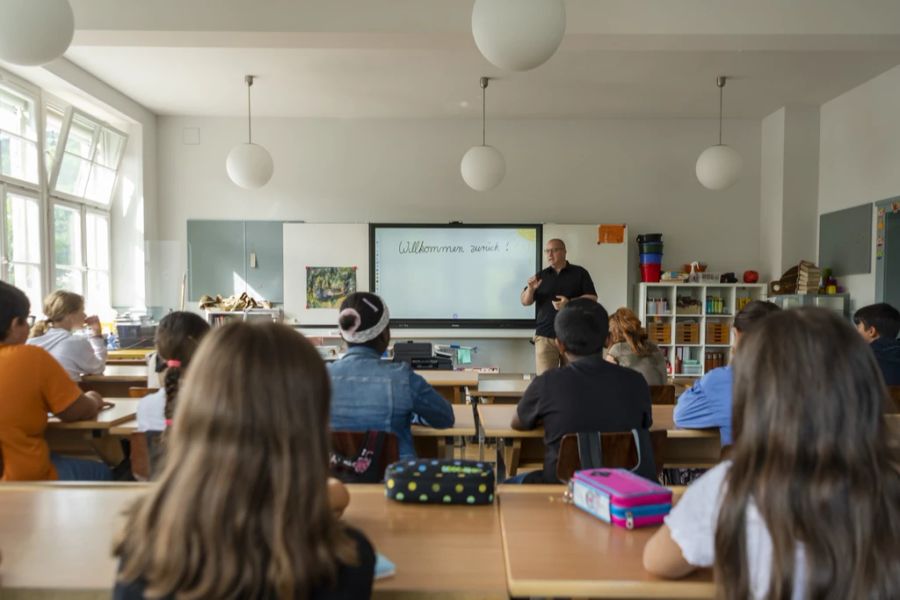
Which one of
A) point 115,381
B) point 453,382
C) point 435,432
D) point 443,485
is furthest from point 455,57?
point 443,485

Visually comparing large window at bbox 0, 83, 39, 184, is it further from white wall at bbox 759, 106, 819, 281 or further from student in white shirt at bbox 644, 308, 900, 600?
white wall at bbox 759, 106, 819, 281

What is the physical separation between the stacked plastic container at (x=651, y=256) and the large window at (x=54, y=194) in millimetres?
5280

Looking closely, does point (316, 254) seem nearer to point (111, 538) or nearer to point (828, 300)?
point (828, 300)

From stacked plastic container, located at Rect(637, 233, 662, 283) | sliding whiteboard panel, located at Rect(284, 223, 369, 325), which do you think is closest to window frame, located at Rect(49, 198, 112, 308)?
sliding whiteboard panel, located at Rect(284, 223, 369, 325)

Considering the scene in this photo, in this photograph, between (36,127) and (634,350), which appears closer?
(634,350)

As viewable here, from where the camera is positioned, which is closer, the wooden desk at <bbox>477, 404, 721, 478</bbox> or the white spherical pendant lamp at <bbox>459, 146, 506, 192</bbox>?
the wooden desk at <bbox>477, 404, 721, 478</bbox>

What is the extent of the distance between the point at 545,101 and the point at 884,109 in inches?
109

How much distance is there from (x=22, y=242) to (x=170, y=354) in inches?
149

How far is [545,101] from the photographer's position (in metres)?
6.18

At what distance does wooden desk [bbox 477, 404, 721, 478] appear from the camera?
2502mm

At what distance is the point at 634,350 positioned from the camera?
335 cm

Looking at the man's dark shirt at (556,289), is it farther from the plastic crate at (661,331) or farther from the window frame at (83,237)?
the window frame at (83,237)

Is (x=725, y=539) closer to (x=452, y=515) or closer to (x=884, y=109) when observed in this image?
(x=452, y=515)

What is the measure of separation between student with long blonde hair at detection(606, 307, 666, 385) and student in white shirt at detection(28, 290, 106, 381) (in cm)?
267
